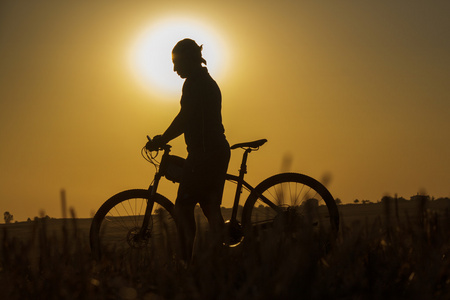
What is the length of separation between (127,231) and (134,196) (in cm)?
36

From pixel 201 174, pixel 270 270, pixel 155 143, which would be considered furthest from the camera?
pixel 155 143

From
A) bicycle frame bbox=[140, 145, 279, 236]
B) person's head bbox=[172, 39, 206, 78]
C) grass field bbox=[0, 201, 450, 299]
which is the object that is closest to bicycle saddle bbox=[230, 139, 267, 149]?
bicycle frame bbox=[140, 145, 279, 236]

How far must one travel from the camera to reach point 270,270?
10.6 feet

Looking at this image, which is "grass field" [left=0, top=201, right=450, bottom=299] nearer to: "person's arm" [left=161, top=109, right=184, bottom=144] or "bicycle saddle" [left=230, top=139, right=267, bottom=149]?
"person's arm" [left=161, top=109, right=184, bottom=144]

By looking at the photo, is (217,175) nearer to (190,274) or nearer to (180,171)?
A: (180,171)

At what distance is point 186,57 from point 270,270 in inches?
118

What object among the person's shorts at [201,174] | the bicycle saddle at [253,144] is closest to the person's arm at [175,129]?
the person's shorts at [201,174]

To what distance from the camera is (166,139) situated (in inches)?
243

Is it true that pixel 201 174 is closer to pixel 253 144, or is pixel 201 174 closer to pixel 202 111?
pixel 202 111

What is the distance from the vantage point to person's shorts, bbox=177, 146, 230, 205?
5.87 meters

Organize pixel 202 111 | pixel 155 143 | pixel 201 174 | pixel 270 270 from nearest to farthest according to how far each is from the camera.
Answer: pixel 270 270 < pixel 202 111 < pixel 201 174 < pixel 155 143

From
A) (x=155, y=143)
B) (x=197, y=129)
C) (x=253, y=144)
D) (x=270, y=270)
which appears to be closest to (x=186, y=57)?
(x=197, y=129)

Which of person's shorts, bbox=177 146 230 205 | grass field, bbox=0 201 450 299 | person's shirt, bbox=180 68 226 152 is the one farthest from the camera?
person's shorts, bbox=177 146 230 205

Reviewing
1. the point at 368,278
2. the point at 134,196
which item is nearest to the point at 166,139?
the point at 134,196
